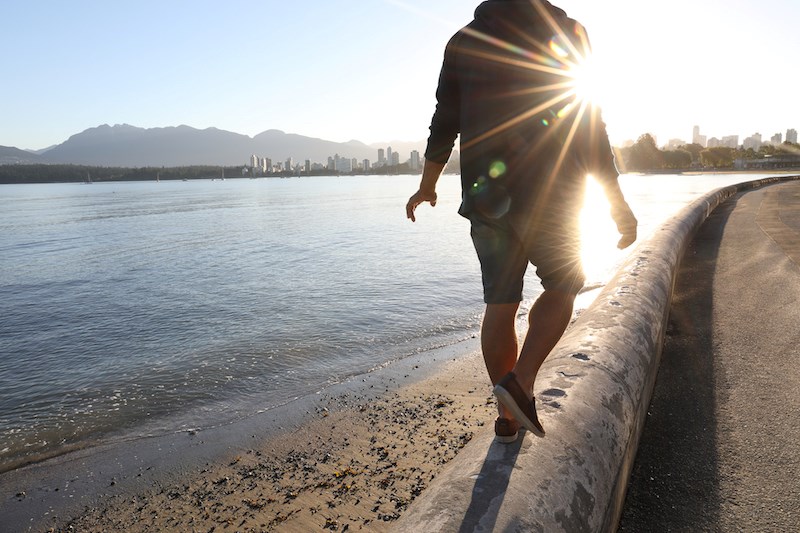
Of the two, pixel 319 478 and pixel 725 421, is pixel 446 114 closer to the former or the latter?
pixel 725 421

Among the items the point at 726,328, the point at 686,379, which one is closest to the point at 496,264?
the point at 686,379

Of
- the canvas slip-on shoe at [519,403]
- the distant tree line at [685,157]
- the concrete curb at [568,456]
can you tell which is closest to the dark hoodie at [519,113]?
the canvas slip-on shoe at [519,403]

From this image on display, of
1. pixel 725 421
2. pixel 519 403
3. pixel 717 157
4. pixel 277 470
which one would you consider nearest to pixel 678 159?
pixel 717 157

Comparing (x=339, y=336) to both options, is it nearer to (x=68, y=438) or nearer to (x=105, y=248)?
(x=68, y=438)

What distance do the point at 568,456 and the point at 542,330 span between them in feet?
1.70

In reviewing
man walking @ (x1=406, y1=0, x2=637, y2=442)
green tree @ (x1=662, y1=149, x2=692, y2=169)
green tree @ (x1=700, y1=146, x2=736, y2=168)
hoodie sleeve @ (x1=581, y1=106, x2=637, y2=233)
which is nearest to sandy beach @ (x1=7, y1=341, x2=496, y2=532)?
man walking @ (x1=406, y1=0, x2=637, y2=442)

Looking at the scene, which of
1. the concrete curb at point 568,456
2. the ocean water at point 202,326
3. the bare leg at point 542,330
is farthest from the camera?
the ocean water at point 202,326

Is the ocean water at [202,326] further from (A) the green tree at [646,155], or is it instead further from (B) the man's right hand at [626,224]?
(A) the green tree at [646,155]

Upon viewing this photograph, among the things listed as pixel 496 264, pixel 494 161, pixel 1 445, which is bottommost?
pixel 1 445

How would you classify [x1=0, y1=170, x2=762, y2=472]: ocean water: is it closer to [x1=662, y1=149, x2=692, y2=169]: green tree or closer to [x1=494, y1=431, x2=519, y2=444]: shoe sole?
[x1=494, y1=431, x2=519, y2=444]: shoe sole

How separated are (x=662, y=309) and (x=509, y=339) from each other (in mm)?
2524

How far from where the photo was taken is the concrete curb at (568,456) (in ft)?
5.18

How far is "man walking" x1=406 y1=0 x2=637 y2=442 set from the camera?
85.7 inches

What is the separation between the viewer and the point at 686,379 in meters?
3.78
